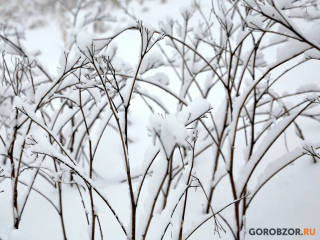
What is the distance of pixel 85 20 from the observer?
4.24 ft

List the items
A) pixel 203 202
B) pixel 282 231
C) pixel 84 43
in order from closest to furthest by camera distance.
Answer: pixel 84 43 → pixel 282 231 → pixel 203 202

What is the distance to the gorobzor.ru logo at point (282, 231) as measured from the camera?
542 millimetres

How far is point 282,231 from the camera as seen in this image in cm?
57

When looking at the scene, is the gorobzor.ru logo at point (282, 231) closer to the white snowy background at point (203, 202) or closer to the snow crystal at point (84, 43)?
the white snowy background at point (203, 202)

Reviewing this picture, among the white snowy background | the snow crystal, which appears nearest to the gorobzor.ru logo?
the white snowy background

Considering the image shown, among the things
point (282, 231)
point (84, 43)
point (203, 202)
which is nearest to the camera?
point (84, 43)

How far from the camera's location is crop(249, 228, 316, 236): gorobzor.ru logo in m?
0.54

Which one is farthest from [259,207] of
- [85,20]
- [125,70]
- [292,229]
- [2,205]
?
[85,20]

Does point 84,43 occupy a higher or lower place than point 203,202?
higher

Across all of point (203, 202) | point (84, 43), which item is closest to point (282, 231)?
point (203, 202)

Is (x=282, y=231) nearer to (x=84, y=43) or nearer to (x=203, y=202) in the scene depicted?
(x=203, y=202)

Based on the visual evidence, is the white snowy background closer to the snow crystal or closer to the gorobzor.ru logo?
the gorobzor.ru logo

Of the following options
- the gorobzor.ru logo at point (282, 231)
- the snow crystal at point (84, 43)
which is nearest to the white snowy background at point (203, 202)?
the gorobzor.ru logo at point (282, 231)

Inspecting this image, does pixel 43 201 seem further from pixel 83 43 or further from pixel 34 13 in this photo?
pixel 34 13
